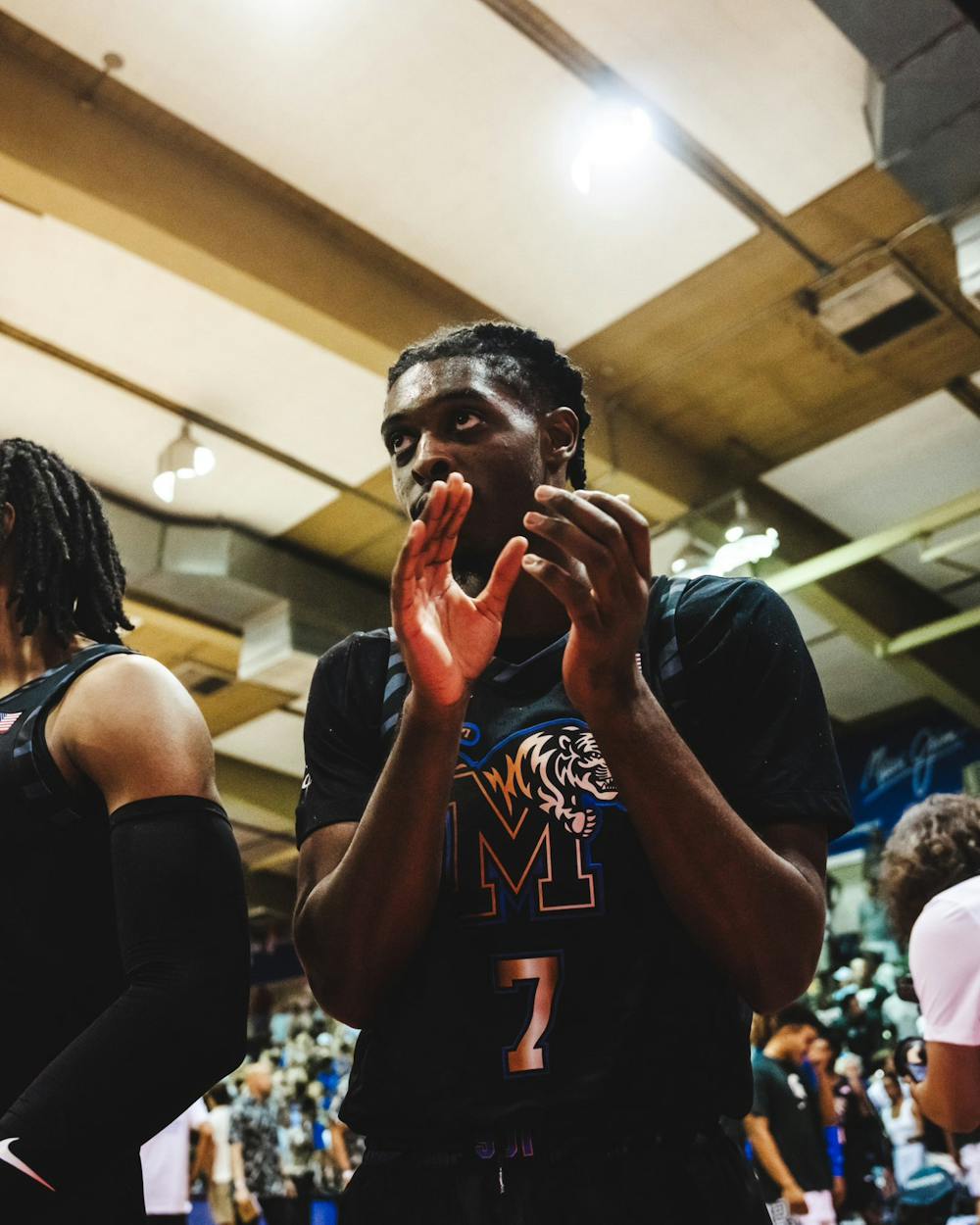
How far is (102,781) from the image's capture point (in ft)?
4.46

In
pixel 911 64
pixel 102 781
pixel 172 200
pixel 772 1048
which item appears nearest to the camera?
pixel 102 781

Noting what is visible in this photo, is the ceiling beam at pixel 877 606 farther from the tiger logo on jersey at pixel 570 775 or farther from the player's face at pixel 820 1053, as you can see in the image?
the tiger logo on jersey at pixel 570 775

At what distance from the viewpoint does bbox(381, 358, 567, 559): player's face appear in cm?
139

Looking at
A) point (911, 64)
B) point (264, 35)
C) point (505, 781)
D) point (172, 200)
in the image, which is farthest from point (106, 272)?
point (505, 781)

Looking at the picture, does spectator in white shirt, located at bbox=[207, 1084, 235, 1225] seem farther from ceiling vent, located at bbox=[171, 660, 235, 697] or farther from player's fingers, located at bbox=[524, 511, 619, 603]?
player's fingers, located at bbox=[524, 511, 619, 603]

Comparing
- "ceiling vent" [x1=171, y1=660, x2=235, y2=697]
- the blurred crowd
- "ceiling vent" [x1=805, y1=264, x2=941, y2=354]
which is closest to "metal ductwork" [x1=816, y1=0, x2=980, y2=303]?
"ceiling vent" [x1=805, y1=264, x2=941, y2=354]

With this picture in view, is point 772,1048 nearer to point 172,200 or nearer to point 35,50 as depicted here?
point 172,200

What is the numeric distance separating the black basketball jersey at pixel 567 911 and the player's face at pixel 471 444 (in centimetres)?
17

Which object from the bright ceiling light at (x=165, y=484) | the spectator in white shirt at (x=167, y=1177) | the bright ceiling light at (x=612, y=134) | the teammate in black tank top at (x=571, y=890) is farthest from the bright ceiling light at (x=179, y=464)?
the teammate in black tank top at (x=571, y=890)

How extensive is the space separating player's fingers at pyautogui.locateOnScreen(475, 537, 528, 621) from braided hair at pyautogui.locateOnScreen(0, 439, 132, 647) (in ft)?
2.31

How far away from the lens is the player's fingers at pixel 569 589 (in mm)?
1127

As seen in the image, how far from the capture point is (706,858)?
114 cm

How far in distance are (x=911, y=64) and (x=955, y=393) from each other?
317 cm

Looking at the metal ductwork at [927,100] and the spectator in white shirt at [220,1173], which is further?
the spectator in white shirt at [220,1173]
